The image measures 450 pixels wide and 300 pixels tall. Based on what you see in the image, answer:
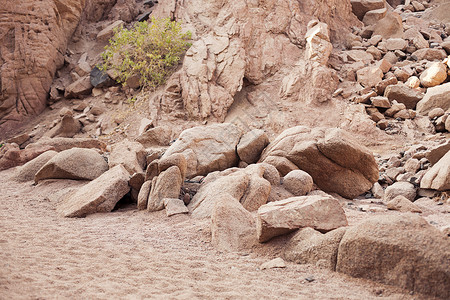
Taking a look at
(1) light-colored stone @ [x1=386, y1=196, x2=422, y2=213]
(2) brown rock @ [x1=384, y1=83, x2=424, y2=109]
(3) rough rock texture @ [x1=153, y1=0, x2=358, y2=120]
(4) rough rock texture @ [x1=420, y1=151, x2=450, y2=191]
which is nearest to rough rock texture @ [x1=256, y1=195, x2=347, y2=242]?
(1) light-colored stone @ [x1=386, y1=196, x2=422, y2=213]

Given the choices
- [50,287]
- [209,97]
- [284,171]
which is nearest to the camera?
[50,287]

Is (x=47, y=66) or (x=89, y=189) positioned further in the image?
(x=47, y=66)

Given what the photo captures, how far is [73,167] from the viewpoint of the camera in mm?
7098

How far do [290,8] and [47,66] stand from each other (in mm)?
9896

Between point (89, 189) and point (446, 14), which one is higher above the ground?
point (446, 14)

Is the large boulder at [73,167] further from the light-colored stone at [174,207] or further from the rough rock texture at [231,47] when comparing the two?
the rough rock texture at [231,47]

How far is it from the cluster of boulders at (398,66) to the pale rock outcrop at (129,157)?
695 cm

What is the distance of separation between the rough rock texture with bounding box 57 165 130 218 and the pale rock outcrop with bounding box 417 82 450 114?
8.73 metres

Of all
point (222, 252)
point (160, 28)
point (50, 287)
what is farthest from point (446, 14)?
point (50, 287)

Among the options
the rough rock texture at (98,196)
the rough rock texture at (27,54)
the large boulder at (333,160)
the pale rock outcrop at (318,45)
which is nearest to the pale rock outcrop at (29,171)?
the rough rock texture at (98,196)

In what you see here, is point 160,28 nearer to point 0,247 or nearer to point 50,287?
point 0,247

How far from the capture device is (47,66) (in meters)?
13.7

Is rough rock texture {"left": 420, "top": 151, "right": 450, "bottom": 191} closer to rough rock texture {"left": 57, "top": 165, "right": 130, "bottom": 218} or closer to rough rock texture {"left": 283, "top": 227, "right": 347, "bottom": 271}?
rough rock texture {"left": 283, "top": 227, "right": 347, "bottom": 271}

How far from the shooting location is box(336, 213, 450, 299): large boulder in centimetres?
266
